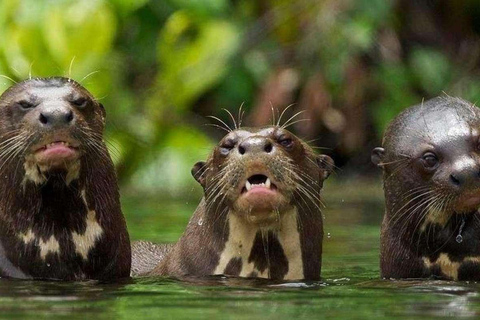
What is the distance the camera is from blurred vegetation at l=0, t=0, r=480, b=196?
1197cm

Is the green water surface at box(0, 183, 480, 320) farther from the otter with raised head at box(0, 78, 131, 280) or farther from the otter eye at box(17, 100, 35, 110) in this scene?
the otter eye at box(17, 100, 35, 110)

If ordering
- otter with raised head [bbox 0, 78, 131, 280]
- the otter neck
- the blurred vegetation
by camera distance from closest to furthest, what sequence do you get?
otter with raised head [bbox 0, 78, 131, 280] < the otter neck < the blurred vegetation

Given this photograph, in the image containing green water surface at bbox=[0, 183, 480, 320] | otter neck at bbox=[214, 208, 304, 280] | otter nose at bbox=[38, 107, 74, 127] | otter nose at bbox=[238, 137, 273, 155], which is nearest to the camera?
green water surface at bbox=[0, 183, 480, 320]

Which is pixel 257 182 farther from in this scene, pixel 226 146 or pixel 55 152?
pixel 55 152

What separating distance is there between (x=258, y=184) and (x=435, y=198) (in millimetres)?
720

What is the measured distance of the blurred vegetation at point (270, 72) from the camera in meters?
12.0

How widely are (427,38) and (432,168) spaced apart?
6.59 m

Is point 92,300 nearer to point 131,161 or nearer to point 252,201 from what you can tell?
point 252,201

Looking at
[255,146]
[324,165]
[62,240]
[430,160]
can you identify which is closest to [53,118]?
[62,240]

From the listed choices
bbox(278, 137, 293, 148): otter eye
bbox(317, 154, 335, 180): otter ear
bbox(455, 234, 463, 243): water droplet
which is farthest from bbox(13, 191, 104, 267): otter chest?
bbox(455, 234, 463, 243): water droplet

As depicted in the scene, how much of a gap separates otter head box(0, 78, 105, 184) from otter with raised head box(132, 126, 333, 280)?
582 millimetres

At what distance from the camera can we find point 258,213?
6207 mm

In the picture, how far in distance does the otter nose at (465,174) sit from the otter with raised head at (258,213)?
2.09 feet

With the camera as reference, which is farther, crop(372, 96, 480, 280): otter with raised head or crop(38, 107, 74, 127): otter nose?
crop(372, 96, 480, 280): otter with raised head
